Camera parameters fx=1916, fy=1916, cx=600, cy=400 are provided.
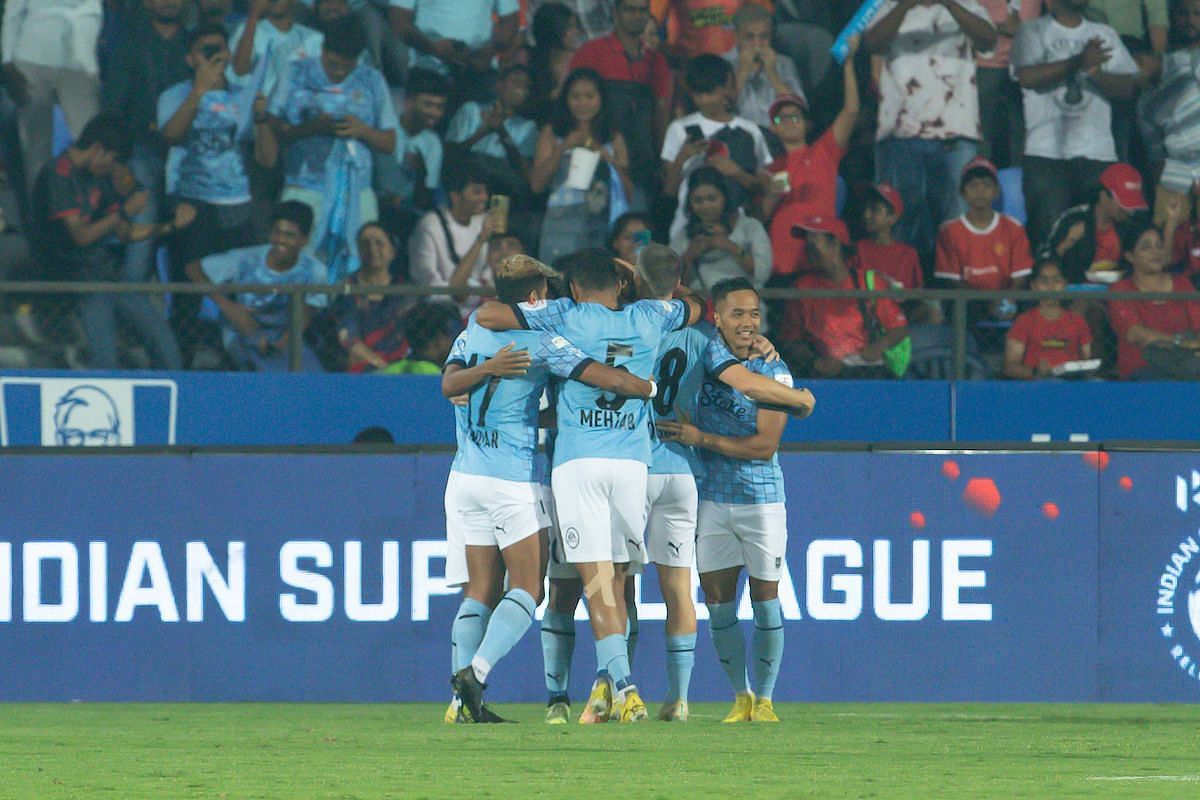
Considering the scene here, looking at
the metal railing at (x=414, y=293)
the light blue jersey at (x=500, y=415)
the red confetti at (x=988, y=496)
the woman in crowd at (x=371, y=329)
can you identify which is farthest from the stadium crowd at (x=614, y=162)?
the light blue jersey at (x=500, y=415)

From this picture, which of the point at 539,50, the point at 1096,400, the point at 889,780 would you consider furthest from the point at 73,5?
the point at 889,780

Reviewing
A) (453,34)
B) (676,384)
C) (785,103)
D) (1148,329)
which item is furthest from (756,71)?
(676,384)

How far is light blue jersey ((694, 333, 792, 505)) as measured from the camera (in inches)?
313

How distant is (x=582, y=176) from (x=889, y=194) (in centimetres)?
199

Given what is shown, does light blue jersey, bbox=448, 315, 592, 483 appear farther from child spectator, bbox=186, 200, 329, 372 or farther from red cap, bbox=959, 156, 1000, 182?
red cap, bbox=959, 156, 1000, 182

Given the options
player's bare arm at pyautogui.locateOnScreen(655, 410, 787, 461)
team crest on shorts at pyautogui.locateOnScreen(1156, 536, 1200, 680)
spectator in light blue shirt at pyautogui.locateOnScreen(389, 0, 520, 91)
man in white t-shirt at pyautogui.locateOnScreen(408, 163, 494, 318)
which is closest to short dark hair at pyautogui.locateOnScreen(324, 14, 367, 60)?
spectator in light blue shirt at pyautogui.locateOnScreen(389, 0, 520, 91)

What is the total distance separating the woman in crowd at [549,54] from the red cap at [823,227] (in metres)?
1.81

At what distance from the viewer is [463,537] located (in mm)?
7879

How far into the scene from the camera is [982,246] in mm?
12203

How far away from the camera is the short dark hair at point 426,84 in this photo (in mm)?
12375

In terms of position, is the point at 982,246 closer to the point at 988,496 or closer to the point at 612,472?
the point at 988,496

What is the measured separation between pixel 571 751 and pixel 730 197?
6319 millimetres

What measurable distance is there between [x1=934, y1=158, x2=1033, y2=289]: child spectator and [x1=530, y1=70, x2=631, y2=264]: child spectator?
6.86 feet

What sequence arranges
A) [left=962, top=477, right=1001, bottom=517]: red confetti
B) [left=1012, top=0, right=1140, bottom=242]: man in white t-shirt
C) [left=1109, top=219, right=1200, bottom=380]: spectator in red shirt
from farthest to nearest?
[left=1012, top=0, right=1140, bottom=242]: man in white t-shirt, [left=1109, top=219, right=1200, bottom=380]: spectator in red shirt, [left=962, top=477, right=1001, bottom=517]: red confetti
